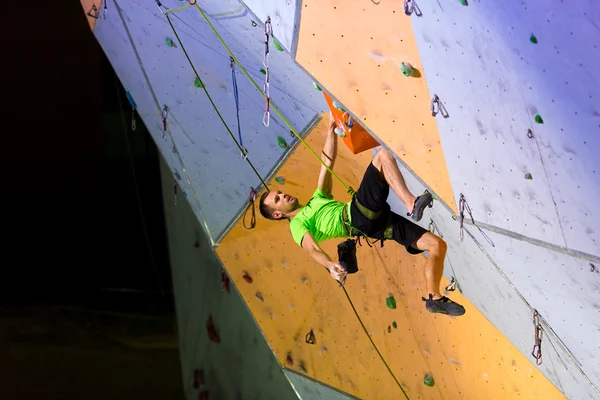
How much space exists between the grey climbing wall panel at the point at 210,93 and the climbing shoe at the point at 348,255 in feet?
1.39

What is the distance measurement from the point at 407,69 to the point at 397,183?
0.42 m

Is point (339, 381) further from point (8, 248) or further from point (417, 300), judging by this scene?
point (8, 248)

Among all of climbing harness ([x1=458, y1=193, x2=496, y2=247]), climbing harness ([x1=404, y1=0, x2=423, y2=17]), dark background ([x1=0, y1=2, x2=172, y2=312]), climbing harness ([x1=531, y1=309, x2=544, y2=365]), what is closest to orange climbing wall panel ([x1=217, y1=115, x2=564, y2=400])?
climbing harness ([x1=531, y1=309, x2=544, y2=365])

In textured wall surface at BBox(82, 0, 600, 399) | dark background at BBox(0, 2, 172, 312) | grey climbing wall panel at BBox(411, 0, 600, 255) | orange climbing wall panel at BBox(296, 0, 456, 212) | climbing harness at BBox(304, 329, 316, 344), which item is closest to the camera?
grey climbing wall panel at BBox(411, 0, 600, 255)

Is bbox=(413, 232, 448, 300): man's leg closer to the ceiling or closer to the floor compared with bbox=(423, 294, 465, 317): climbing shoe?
closer to the ceiling

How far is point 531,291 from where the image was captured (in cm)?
209

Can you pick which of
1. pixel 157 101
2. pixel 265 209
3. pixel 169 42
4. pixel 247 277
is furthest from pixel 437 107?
pixel 247 277

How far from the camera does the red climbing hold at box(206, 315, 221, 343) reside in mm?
3951

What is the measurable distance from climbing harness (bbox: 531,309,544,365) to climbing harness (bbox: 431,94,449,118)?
0.69m

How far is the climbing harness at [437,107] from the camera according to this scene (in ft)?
5.95

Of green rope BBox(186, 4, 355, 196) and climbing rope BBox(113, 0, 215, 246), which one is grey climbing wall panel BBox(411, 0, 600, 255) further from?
climbing rope BBox(113, 0, 215, 246)

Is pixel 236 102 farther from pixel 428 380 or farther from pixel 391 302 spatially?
pixel 428 380

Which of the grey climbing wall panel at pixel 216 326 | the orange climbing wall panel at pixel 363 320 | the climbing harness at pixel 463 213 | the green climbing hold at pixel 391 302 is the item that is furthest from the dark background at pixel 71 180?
the climbing harness at pixel 463 213

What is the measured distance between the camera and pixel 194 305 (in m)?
4.12
